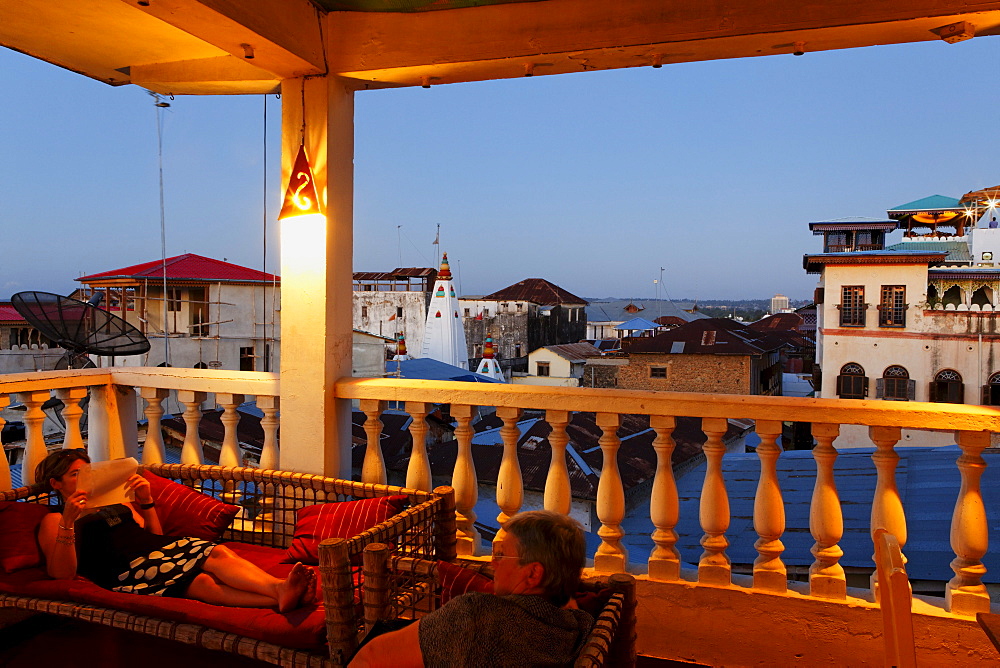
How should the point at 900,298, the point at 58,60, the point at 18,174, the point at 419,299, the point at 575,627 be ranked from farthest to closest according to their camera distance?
the point at 419,299
the point at 900,298
the point at 18,174
the point at 58,60
the point at 575,627

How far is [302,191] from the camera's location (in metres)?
2.82

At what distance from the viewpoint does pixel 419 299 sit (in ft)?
129

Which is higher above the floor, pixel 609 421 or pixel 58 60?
pixel 58 60

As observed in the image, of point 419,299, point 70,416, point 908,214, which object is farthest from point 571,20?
point 419,299

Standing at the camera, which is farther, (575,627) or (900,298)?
(900,298)

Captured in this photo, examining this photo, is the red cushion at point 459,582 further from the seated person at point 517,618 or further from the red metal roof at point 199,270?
the red metal roof at point 199,270

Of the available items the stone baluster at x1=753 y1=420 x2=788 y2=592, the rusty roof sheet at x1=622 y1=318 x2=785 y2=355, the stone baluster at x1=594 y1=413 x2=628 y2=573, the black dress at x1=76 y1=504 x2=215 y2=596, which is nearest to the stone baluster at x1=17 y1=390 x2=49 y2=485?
the black dress at x1=76 y1=504 x2=215 y2=596

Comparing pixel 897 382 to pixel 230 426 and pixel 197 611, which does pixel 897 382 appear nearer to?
pixel 230 426

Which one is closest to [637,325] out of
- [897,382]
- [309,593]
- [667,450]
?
[897,382]

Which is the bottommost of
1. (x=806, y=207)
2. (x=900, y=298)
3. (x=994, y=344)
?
(x=994, y=344)

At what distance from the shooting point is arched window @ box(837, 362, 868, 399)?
27.9m

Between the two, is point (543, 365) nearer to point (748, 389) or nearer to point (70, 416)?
point (748, 389)

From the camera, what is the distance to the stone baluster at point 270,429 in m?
3.13

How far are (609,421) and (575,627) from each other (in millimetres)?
1084
